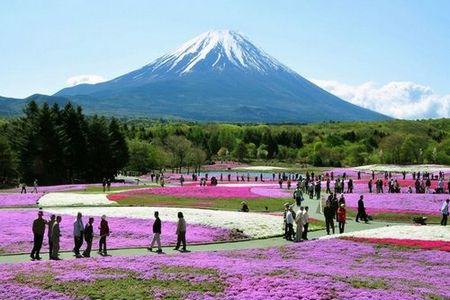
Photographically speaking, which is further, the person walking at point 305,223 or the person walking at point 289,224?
the person walking at point 289,224

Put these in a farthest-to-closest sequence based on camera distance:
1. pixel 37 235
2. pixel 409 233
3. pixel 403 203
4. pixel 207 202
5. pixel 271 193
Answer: pixel 271 193, pixel 207 202, pixel 403 203, pixel 409 233, pixel 37 235

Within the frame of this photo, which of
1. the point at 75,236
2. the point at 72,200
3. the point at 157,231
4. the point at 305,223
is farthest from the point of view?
the point at 72,200

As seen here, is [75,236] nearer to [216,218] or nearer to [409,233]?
[216,218]

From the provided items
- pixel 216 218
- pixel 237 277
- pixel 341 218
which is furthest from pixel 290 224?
pixel 237 277

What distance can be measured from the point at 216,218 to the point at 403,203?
2072 cm

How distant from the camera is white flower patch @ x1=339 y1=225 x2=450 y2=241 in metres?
35.0

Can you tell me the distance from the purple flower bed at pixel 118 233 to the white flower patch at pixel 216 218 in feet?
4.55

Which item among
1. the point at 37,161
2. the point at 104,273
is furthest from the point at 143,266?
the point at 37,161

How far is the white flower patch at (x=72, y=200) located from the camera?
53.5 meters

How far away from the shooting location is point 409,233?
1427 inches

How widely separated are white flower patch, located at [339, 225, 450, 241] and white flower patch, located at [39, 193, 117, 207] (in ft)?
84.0

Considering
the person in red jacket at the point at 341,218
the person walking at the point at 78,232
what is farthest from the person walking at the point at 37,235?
the person in red jacket at the point at 341,218

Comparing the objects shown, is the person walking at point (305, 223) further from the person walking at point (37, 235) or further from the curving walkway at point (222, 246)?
the person walking at point (37, 235)

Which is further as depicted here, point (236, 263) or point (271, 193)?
point (271, 193)
